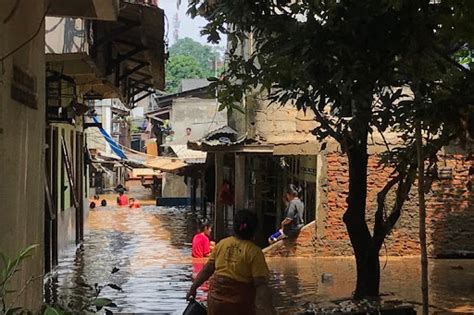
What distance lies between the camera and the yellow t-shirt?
620cm

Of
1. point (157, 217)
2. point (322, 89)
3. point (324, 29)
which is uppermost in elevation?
point (324, 29)

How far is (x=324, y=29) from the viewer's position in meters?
7.27

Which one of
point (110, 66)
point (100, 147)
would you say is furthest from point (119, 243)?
point (100, 147)

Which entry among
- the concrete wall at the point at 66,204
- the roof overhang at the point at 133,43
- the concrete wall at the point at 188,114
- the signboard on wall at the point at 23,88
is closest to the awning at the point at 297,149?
the roof overhang at the point at 133,43

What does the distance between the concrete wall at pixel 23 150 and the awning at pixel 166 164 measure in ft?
86.3

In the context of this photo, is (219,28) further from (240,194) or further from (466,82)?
(240,194)

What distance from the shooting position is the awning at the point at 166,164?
109ft

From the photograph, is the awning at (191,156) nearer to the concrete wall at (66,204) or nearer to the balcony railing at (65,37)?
the concrete wall at (66,204)

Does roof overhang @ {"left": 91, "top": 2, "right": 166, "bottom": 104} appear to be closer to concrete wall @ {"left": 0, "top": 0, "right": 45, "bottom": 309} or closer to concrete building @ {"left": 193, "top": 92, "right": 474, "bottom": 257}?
concrete building @ {"left": 193, "top": 92, "right": 474, "bottom": 257}

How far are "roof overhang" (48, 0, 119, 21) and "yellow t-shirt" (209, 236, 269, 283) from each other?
1.98m

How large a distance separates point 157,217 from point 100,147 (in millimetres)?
17662

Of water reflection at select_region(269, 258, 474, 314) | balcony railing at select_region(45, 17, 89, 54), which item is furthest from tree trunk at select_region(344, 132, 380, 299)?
balcony railing at select_region(45, 17, 89, 54)

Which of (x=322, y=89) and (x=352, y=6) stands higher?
(x=352, y=6)

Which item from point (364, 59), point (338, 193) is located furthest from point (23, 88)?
point (338, 193)
